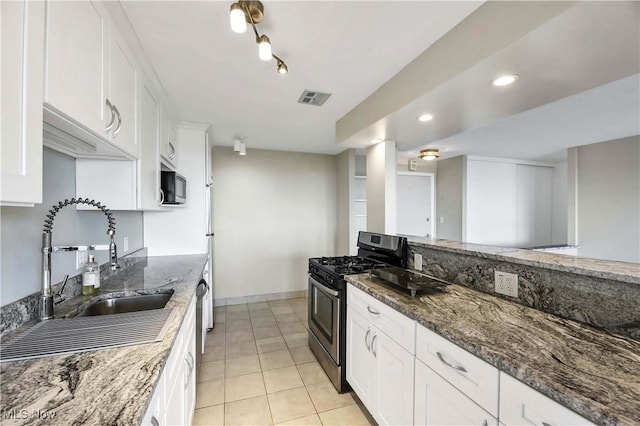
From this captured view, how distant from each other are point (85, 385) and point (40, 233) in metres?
0.94

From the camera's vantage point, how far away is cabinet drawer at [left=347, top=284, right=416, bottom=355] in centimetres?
136

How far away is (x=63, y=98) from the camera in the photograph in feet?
2.99

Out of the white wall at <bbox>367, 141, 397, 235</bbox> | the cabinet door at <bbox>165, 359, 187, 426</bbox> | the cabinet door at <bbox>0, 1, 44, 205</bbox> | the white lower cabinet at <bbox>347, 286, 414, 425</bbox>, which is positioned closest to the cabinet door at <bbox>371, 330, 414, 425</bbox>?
the white lower cabinet at <bbox>347, 286, 414, 425</bbox>

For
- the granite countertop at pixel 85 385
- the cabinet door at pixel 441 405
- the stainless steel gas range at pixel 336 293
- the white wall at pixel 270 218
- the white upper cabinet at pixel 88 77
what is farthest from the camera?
the white wall at pixel 270 218

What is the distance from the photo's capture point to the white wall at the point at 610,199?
3.61 metres

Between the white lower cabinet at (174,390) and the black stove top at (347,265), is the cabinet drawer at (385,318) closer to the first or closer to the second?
the black stove top at (347,265)

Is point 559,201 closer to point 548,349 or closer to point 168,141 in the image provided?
point 548,349

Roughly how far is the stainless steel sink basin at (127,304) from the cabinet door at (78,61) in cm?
95

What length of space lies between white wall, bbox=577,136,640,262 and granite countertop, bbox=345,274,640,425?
3889 millimetres

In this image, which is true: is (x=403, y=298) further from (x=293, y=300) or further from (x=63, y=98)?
(x=293, y=300)

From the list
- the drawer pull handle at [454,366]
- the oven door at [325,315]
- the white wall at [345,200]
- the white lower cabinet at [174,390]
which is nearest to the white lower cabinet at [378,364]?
the oven door at [325,315]

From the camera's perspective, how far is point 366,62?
1.72 meters

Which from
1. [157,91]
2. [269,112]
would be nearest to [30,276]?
[157,91]

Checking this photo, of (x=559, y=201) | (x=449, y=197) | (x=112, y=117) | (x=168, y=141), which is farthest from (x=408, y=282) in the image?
(x=559, y=201)
